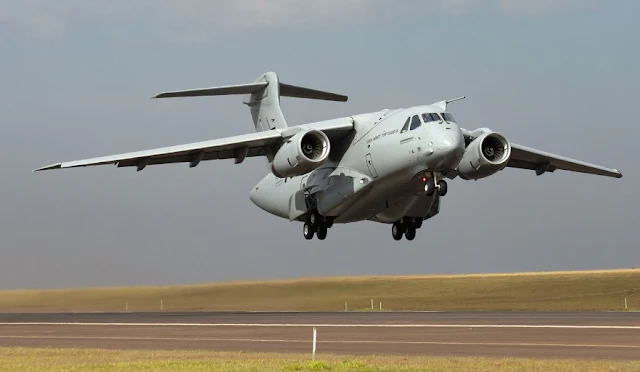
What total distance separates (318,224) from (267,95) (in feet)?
22.2

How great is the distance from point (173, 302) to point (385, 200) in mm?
14083

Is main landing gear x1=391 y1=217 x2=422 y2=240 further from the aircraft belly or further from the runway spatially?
the runway

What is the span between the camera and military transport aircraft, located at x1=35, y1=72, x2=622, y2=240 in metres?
26.9

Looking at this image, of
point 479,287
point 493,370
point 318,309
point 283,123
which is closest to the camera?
point 493,370

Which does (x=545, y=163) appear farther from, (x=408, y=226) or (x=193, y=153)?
(x=193, y=153)

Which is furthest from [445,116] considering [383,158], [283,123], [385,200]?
[283,123]

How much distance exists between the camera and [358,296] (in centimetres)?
4225

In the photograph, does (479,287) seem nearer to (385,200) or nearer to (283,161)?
(385,200)

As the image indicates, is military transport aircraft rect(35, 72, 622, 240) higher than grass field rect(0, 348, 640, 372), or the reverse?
military transport aircraft rect(35, 72, 622, 240)

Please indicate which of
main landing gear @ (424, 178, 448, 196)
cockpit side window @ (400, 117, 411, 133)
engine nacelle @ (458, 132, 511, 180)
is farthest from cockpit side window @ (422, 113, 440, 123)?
engine nacelle @ (458, 132, 511, 180)

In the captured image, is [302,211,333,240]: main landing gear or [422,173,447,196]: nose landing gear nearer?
[422,173,447,196]: nose landing gear

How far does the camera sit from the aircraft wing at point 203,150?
1152 inches

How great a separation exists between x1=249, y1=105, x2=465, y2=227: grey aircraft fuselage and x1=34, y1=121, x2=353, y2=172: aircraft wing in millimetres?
1068

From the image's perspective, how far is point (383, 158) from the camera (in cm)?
2802
